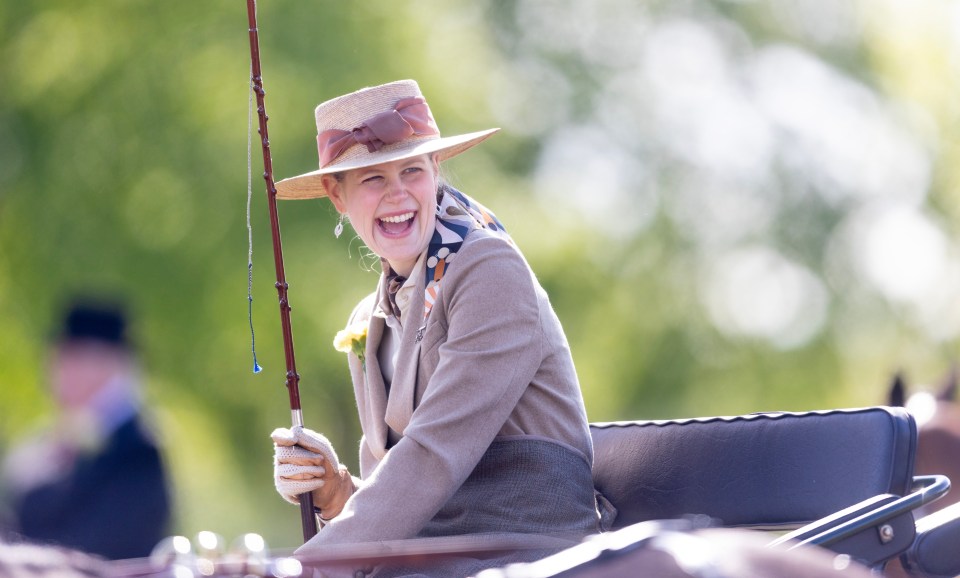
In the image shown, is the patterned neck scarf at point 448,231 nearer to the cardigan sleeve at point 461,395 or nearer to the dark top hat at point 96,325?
the cardigan sleeve at point 461,395

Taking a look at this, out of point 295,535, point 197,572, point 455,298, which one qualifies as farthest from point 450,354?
point 295,535

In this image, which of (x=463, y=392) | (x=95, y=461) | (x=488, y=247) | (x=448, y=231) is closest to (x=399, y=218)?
(x=448, y=231)

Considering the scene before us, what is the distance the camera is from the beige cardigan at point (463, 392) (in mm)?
2887

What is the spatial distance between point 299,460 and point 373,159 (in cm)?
69

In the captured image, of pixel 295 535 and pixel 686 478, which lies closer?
pixel 686 478

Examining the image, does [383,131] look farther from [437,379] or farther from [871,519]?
[871,519]

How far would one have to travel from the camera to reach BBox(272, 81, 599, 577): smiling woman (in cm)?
290

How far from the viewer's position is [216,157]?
1018 centimetres

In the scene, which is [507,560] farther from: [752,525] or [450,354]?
[752,525]

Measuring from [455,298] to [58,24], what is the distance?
8106mm

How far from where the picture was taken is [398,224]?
10.7 ft

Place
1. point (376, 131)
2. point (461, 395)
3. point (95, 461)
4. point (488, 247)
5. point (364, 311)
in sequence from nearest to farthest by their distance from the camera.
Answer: point (461, 395)
point (488, 247)
point (376, 131)
point (364, 311)
point (95, 461)

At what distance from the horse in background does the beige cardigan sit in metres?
1.87

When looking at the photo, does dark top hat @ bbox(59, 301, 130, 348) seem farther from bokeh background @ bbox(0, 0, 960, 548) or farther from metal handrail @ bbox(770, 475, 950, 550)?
bokeh background @ bbox(0, 0, 960, 548)
